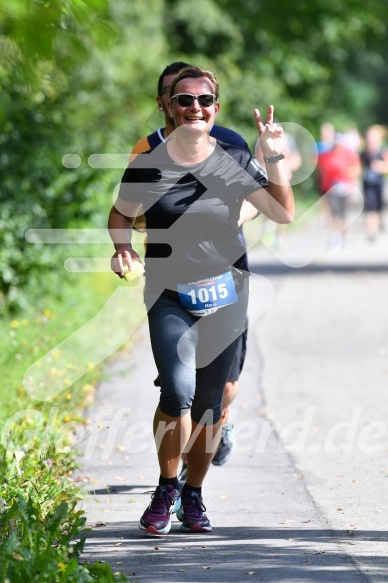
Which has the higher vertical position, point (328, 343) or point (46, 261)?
point (46, 261)

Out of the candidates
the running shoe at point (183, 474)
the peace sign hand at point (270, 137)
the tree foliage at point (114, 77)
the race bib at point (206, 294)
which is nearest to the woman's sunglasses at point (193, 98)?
the peace sign hand at point (270, 137)

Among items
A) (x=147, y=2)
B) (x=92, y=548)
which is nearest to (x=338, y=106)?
(x=147, y=2)

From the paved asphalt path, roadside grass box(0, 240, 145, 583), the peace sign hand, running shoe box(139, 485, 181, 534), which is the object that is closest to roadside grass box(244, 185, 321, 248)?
roadside grass box(0, 240, 145, 583)

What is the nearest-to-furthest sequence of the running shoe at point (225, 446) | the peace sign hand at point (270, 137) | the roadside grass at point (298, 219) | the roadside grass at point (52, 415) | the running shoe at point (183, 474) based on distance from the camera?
the roadside grass at point (52, 415) → the peace sign hand at point (270, 137) → the running shoe at point (183, 474) → the running shoe at point (225, 446) → the roadside grass at point (298, 219)

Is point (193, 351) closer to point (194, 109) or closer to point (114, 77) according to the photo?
point (194, 109)

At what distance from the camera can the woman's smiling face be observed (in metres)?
5.25

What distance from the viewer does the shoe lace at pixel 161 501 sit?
17.8ft

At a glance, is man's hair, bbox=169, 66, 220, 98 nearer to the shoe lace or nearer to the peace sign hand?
the peace sign hand

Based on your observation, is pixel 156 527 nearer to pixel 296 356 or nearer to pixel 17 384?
pixel 17 384

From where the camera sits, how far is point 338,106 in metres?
46.3

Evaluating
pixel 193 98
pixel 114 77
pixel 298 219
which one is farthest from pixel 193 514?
pixel 298 219

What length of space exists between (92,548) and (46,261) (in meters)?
7.21

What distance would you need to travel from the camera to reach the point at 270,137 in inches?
201

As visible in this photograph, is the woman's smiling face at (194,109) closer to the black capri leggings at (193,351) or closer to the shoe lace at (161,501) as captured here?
the black capri leggings at (193,351)
